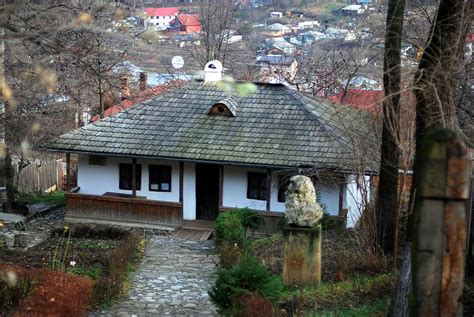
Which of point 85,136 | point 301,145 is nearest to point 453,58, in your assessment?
point 301,145

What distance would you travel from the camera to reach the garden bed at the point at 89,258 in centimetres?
1139

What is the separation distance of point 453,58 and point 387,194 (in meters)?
5.59

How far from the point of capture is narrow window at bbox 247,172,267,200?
21.2 meters

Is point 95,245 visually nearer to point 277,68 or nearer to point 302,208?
point 302,208

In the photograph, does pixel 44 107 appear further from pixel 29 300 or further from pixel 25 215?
pixel 29 300

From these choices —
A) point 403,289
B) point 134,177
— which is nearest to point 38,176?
point 134,177

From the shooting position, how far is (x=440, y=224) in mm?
5398

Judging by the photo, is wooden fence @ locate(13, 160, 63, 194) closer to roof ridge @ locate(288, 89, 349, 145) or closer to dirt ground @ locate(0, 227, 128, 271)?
dirt ground @ locate(0, 227, 128, 271)

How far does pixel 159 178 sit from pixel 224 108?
118 inches

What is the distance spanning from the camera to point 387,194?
14102 mm

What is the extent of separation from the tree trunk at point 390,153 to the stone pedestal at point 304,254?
2.09 m

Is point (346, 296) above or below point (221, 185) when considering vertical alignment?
below

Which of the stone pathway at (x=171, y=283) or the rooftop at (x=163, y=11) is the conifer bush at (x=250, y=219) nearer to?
the stone pathway at (x=171, y=283)

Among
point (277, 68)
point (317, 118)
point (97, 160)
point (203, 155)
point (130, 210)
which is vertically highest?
point (277, 68)
